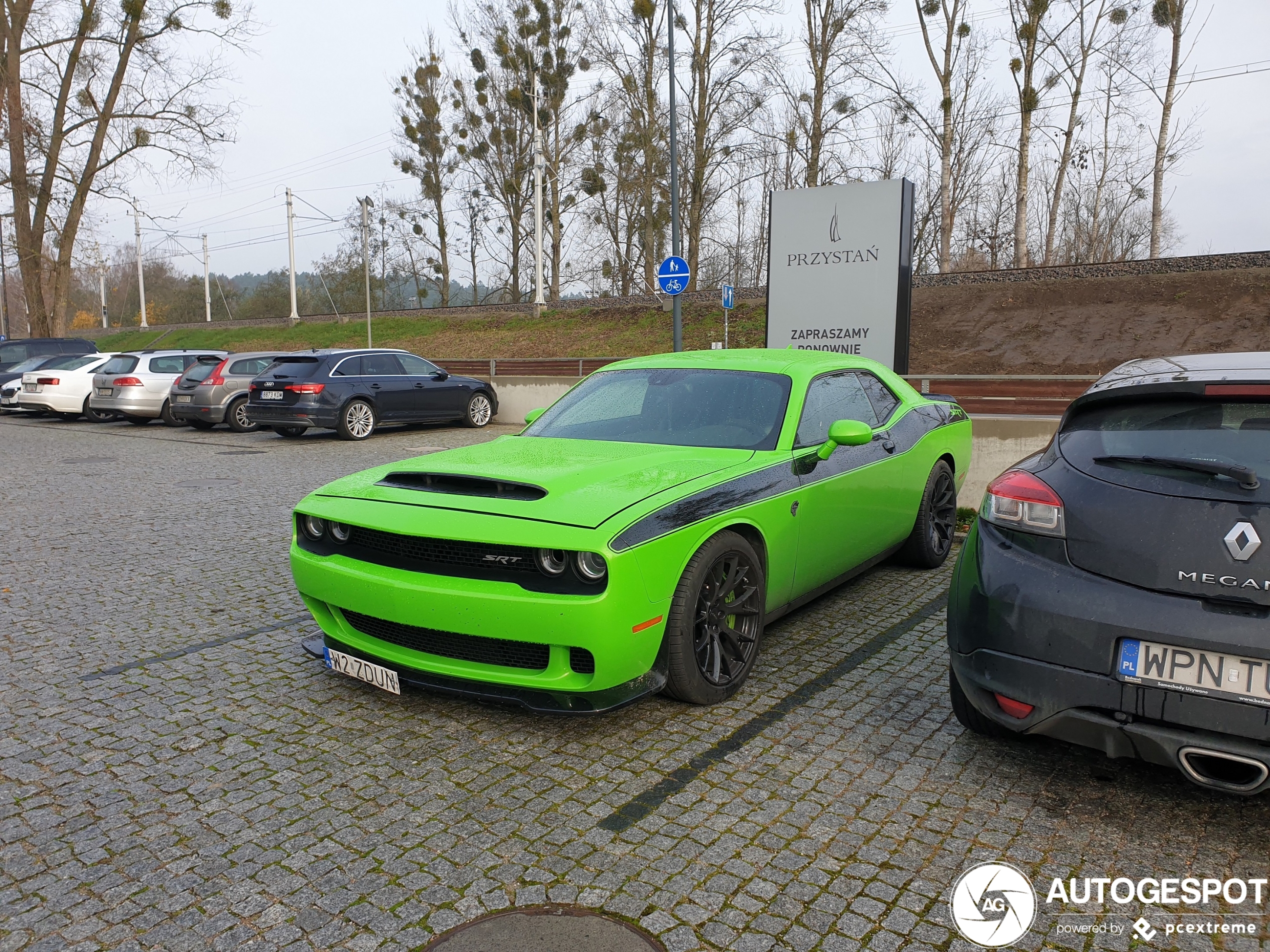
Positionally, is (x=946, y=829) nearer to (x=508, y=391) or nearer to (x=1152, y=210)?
(x=508, y=391)

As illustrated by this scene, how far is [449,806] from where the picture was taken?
314cm

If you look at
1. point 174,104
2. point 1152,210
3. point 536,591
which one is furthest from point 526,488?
point 1152,210

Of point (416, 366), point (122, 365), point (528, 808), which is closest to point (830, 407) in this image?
point (528, 808)

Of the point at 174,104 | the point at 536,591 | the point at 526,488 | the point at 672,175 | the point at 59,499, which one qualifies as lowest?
the point at 59,499

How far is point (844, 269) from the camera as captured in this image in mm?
10664

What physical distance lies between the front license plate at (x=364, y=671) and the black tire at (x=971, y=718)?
220cm

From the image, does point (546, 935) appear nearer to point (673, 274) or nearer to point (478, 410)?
point (673, 274)

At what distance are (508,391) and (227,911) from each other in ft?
55.7

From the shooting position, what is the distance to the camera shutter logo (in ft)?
8.03

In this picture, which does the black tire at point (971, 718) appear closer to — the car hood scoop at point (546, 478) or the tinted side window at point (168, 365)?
the car hood scoop at point (546, 478)

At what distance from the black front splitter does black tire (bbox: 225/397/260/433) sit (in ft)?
47.8

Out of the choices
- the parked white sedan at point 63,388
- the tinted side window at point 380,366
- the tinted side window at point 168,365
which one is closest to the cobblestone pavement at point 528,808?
the tinted side window at point 380,366

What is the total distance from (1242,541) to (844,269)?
846 centimetres

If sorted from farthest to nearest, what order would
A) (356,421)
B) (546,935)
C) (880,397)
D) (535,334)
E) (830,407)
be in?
(535,334), (356,421), (880,397), (830,407), (546,935)
